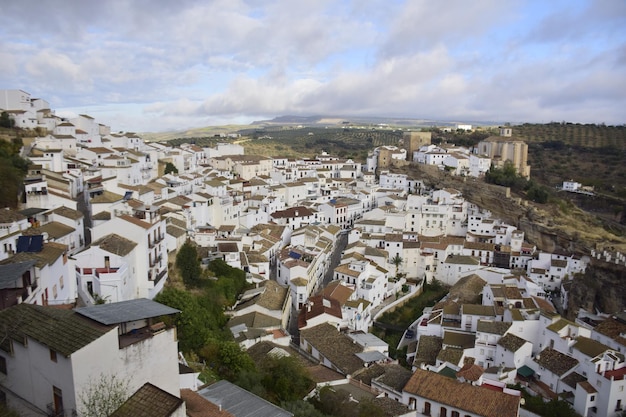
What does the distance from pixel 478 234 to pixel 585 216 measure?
37.4ft

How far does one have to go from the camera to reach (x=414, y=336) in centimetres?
2503

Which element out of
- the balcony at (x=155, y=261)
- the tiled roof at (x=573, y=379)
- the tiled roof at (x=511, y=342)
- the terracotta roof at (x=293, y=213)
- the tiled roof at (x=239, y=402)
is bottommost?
the tiled roof at (x=573, y=379)

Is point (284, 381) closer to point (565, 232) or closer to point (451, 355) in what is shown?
point (451, 355)

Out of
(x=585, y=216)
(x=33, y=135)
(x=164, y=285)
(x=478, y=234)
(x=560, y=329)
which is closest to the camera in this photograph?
(x=164, y=285)

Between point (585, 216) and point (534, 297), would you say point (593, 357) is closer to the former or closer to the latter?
point (534, 297)

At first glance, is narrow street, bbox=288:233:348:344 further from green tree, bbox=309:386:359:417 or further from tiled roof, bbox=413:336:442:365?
green tree, bbox=309:386:359:417

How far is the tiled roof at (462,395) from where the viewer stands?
15.8m

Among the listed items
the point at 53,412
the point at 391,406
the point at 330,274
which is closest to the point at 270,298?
the point at 391,406

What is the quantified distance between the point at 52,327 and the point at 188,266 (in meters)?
13.8

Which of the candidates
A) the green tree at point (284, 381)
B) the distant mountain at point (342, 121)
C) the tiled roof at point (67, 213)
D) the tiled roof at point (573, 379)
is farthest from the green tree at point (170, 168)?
the distant mountain at point (342, 121)

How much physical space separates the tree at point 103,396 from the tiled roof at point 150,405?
349mm

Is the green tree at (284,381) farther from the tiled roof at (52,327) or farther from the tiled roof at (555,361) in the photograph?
the tiled roof at (555,361)

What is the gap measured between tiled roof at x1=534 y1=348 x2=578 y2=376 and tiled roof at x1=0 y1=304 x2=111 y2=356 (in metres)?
19.7

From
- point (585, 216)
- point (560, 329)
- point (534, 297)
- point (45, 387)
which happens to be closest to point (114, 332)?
point (45, 387)
